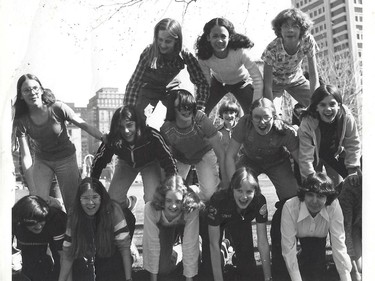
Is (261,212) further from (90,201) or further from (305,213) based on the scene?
(90,201)

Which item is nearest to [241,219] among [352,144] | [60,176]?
[352,144]

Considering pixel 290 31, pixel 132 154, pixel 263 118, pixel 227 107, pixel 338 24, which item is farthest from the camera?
pixel 227 107

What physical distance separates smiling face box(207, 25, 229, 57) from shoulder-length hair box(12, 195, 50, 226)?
1.79 m

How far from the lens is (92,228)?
154 inches

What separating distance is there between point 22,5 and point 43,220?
64.2 inches

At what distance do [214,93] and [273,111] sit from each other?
2.12 ft

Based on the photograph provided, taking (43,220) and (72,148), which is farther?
(72,148)

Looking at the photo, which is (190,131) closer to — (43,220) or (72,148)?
(72,148)

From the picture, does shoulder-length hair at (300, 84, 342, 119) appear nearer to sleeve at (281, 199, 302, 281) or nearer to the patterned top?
the patterned top

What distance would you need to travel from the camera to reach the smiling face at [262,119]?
3957mm

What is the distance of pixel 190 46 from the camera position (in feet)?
14.7

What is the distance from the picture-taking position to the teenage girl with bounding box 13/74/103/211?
407 centimetres

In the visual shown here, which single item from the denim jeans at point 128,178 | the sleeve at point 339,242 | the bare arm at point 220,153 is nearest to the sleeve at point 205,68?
the bare arm at point 220,153
